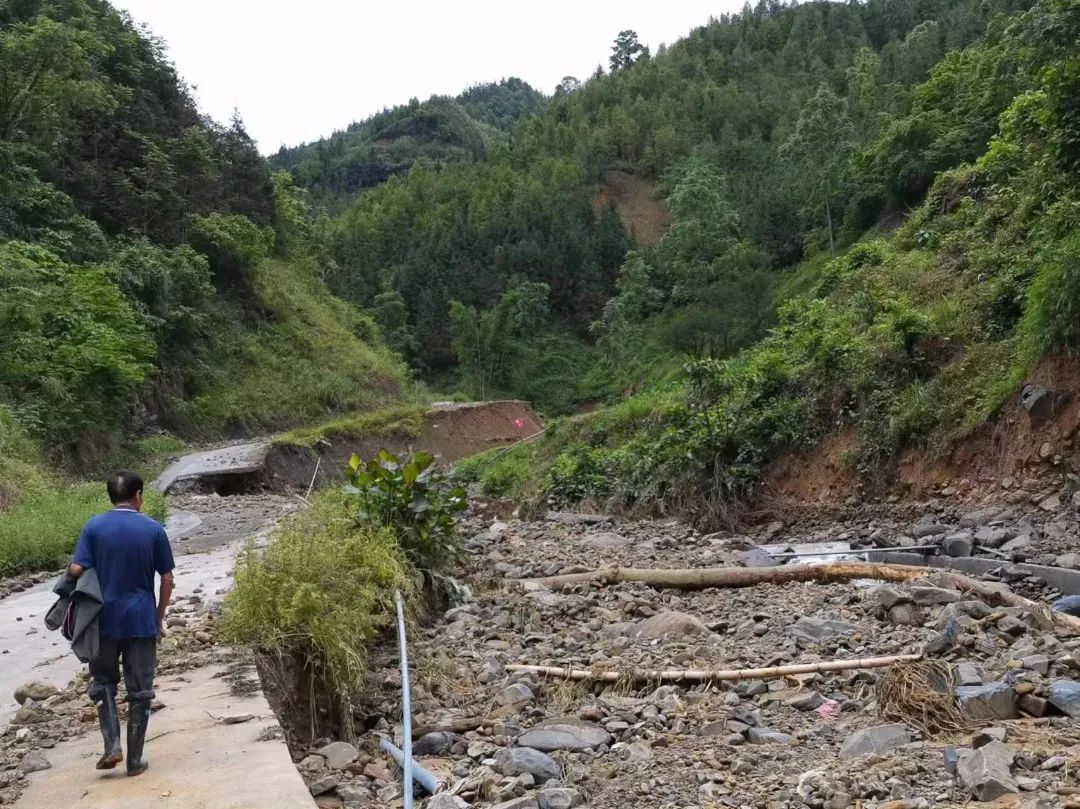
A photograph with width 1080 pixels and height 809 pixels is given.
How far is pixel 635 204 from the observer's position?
253 feet

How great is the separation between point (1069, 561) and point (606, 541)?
5820 mm

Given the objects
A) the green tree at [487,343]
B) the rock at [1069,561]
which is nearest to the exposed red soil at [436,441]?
the green tree at [487,343]

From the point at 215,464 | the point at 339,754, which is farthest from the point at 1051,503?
the point at 215,464

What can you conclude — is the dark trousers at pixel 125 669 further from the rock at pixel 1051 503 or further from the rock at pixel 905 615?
the rock at pixel 1051 503

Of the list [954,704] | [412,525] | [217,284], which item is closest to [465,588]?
[412,525]

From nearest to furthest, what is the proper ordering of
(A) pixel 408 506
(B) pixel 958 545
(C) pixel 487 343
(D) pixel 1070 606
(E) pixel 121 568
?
1. (E) pixel 121 568
2. (D) pixel 1070 606
3. (A) pixel 408 506
4. (B) pixel 958 545
5. (C) pixel 487 343

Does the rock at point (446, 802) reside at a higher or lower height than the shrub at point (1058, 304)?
lower

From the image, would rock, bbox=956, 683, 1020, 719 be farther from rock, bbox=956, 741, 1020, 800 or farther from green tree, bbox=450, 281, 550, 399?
green tree, bbox=450, 281, 550, 399

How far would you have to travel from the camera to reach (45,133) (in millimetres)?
28141

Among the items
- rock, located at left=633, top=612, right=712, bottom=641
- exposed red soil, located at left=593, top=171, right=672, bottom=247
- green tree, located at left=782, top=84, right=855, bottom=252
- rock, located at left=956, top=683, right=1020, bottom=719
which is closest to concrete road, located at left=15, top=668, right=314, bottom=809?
rock, located at left=633, top=612, right=712, bottom=641

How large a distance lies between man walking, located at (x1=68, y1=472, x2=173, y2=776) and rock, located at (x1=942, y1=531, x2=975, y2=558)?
8.73 metres

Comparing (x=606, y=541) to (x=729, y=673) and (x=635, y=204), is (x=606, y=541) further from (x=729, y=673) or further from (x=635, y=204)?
(x=635, y=204)

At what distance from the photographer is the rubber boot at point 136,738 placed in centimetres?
411

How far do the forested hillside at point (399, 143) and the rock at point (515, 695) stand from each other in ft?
326
